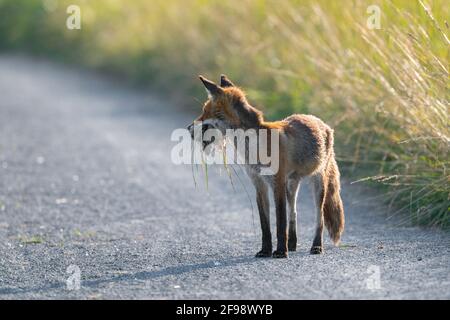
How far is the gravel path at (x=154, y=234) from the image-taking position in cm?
524

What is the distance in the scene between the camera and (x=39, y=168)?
10.8 metres

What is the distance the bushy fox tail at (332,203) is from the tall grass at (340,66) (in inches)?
15.1

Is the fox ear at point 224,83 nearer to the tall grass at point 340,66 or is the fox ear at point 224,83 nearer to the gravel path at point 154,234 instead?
the gravel path at point 154,234

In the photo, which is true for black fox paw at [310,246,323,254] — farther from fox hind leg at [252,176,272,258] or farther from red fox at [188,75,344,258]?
fox hind leg at [252,176,272,258]

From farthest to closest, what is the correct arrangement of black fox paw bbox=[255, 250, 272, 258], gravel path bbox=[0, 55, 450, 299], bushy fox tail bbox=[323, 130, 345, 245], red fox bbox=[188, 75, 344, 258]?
bushy fox tail bbox=[323, 130, 345, 245] → black fox paw bbox=[255, 250, 272, 258] → red fox bbox=[188, 75, 344, 258] → gravel path bbox=[0, 55, 450, 299]

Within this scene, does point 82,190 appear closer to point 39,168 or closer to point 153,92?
point 39,168

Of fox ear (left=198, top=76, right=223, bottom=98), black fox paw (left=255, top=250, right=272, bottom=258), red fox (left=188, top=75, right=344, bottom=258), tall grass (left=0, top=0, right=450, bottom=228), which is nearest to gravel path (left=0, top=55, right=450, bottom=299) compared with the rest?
black fox paw (left=255, top=250, right=272, bottom=258)

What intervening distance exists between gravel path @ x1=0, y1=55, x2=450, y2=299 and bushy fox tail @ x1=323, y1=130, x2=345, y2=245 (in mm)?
125

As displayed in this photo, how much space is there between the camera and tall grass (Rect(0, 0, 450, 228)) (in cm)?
697

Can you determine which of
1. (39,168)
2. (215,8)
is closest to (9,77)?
(215,8)

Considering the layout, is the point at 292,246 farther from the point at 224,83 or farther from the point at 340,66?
the point at 340,66

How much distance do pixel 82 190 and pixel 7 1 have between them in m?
21.2

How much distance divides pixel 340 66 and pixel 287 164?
3.14 metres

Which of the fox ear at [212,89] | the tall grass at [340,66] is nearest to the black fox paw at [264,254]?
the fox ear at [212,89]
